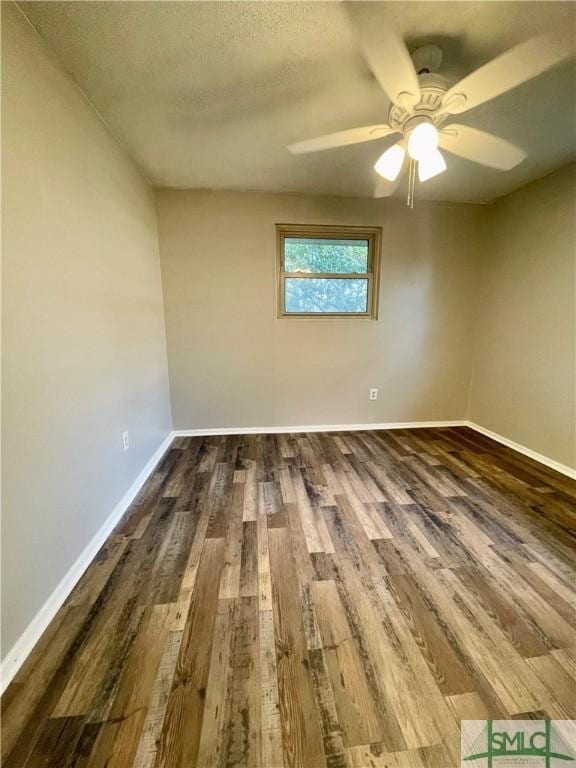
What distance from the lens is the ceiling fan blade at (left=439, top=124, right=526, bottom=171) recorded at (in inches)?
60.2

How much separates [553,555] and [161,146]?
3.49 meters

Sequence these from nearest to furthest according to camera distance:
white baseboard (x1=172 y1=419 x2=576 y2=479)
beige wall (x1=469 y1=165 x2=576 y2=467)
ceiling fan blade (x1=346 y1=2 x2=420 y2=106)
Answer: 1. ceiling fan blade (x1=346 y1=2 x2=420 y2=106)
2. beige wall (x1=469 y1=165 x2=576 y2=467)
3. white baseboard (x1=172 y1=419 x2=576 y2=479)

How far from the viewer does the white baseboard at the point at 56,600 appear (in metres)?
1.04

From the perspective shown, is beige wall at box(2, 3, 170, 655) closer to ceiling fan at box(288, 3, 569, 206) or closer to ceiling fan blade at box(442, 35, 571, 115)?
ceiling fan at box(288, 3, 569, 206)

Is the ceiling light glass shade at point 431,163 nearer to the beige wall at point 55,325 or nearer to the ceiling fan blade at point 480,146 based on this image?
the ceiling fan blade at point 480,146

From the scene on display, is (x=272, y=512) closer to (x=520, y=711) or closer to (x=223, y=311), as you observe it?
(x=520, y=711)

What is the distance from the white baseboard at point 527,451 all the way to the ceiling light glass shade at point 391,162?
261 cm

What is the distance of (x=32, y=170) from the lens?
3.99 feet

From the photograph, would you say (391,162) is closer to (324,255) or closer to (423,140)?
(423,140)

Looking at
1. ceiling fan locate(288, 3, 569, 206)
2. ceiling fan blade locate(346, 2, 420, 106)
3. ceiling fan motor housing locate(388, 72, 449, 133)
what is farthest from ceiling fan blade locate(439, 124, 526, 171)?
ceiling fan blade locate(346, 2, 420, 106)

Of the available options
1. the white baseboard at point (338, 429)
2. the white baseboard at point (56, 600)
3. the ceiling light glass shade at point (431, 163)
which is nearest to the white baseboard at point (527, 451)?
the white baseboard at point (338, 429)

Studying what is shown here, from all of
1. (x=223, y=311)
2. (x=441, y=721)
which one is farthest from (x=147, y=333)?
(x=441, y=721)

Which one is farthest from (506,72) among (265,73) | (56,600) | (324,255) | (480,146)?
(56,600)

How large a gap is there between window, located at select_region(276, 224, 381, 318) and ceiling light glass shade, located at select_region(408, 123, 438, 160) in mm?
→ 1653
